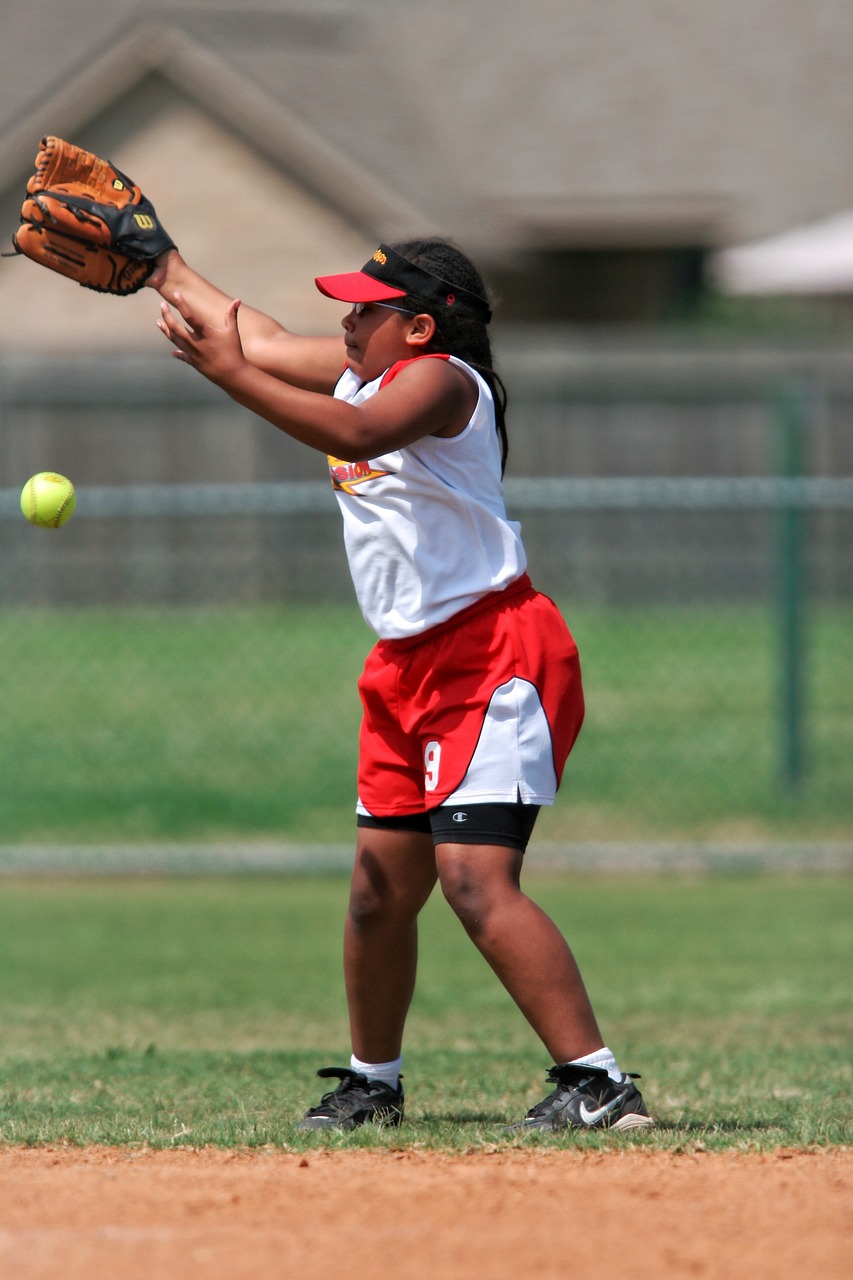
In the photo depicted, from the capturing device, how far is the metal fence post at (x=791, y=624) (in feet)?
30.9

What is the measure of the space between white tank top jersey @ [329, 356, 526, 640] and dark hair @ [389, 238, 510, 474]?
95mm

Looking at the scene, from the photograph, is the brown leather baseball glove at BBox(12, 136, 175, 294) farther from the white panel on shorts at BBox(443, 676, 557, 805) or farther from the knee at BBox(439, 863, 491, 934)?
the knee at BBox(439, 863, 491, 934)

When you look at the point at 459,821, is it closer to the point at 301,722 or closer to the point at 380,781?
the point at 380,781

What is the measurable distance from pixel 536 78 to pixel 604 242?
2780 mm

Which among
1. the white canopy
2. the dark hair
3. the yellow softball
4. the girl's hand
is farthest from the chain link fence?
the girl's hand

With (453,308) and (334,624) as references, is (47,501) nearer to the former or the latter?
(453,308)

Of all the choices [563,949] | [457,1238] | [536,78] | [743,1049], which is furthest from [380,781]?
[536,78]

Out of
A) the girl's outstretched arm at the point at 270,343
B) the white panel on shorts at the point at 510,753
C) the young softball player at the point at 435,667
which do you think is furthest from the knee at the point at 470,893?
the girl's outstretched arm at the point at 270,343

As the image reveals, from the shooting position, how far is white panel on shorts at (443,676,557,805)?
150 inches

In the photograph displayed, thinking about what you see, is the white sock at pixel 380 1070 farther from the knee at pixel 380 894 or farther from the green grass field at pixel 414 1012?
the knee at pixel 380 894

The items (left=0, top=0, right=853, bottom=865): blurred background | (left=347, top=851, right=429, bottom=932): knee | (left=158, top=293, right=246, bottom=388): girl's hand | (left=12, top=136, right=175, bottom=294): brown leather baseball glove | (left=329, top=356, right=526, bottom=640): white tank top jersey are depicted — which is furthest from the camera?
(left=0, top=0, right=853, bottom=865): blurred background

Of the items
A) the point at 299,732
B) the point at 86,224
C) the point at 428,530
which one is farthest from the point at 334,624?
the point at 428,530

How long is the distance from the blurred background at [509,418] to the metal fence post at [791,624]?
0.02 metres

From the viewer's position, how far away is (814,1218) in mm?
3174
